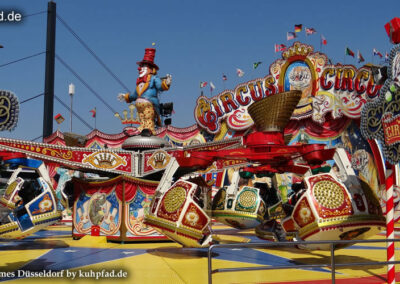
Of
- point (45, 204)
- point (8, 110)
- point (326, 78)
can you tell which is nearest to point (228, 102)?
point (326, 78)

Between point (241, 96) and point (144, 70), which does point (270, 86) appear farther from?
point (144, 70)

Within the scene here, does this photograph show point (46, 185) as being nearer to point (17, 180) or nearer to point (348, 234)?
point (17, 180)

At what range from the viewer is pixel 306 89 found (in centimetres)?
2592

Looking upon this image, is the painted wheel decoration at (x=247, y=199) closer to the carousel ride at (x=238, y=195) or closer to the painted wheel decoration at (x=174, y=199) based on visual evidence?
the carousel ride at (x=238, y=195)

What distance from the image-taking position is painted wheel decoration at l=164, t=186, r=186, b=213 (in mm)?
9469

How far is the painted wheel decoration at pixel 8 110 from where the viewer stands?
7578 millimetres

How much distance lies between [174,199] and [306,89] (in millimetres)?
18205

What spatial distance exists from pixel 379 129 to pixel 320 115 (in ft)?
59.1

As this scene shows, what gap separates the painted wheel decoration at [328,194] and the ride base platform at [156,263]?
4.07 feet

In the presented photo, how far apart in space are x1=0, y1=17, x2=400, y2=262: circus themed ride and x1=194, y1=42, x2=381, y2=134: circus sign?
81mm

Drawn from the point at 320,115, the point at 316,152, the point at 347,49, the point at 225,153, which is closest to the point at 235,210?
the point at 225,153

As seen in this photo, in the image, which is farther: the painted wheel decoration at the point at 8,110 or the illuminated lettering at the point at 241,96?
the illuminated lettering at the point at 241,96

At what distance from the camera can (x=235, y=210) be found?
12383 millimetres

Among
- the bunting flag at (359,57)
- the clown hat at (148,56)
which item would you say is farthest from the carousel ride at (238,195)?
the bunting flag at (359,57)
